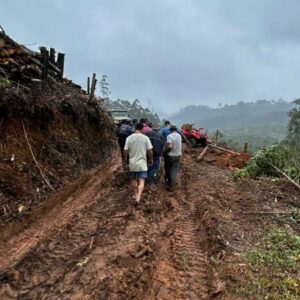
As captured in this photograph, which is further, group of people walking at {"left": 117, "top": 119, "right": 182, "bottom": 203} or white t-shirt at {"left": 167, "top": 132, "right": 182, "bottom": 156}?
white t-shirt at {"left": 167, "top": 132, "right": 182, "bottom": 156}

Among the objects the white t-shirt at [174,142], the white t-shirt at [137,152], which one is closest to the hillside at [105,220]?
the white t-shirt at [137,152]

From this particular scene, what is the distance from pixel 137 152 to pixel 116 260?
368 cm

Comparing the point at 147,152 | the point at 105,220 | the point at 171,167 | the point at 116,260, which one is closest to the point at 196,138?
the point at 171,167

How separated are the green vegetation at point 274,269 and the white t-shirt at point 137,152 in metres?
3.25

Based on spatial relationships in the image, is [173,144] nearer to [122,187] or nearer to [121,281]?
[122,187]

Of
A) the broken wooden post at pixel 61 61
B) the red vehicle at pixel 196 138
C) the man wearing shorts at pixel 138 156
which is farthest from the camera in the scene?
the red vehicle at pixel 196 138

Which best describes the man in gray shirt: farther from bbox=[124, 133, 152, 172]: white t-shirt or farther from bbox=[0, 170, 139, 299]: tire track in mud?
bbox=[0, 170, 139, 299]: tire track in mud

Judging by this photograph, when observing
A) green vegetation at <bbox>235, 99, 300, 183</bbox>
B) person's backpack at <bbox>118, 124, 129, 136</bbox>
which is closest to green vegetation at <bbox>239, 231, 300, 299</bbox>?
person's backpack at <bbox>118, 124, 129, 136</bbox>

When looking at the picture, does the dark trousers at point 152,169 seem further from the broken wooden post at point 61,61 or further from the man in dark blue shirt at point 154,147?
the broken wooden post at point 61,61

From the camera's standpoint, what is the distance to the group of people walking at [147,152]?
8.96m

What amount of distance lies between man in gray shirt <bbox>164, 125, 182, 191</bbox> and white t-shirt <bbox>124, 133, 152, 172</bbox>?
2399 mm

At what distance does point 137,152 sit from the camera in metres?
8.97

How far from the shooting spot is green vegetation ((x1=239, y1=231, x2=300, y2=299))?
4957 mm

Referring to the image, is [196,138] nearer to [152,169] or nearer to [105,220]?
[152,169]
